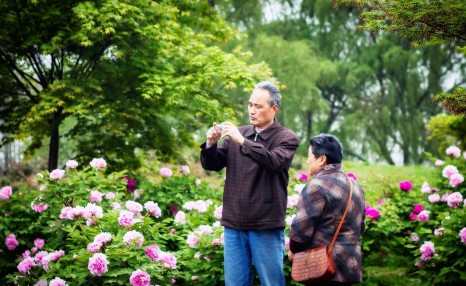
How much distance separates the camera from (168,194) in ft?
20.8

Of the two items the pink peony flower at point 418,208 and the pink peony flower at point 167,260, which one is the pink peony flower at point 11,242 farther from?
the pink peony flower at point 418,208

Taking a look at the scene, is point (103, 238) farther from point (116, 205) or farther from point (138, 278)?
point (116, 205)

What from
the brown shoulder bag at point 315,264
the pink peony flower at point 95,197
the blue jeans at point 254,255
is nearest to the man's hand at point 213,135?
the blue jeans at point 254,255

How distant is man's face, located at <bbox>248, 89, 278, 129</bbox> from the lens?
3.46 meters

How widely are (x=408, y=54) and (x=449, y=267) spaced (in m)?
18.3

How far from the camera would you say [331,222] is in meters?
3.10

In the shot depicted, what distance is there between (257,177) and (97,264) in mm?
1309

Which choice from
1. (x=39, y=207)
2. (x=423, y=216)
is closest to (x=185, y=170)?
(x=39, y=207)

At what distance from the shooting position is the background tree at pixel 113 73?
276 inches

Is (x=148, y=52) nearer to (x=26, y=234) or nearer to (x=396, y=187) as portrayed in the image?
(x=26, y=234)

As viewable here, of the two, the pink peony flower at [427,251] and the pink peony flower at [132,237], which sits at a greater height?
the pink peony flower at [132,237]

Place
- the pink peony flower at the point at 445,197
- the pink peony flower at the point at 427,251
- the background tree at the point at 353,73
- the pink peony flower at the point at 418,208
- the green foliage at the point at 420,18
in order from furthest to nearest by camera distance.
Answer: the background tree at the point at 353,73 → the pink peony flower at the point at 418,208 → the pink peony flower at the point at 445,197 → the pink peony flower at the point at 427,251 → the green foliage at the point at 420,18

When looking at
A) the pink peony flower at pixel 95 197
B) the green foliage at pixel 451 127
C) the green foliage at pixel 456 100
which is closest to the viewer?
the green foliage at pixel 456 100

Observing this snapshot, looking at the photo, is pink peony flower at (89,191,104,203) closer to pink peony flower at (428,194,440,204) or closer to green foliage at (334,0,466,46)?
green foliage at (334,0,466,46)
